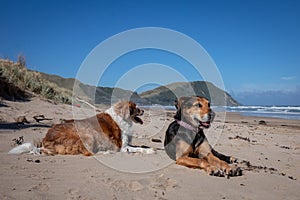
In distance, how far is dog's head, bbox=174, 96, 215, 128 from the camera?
6.63 metres

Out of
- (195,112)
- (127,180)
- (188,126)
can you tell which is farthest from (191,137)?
(127,180)

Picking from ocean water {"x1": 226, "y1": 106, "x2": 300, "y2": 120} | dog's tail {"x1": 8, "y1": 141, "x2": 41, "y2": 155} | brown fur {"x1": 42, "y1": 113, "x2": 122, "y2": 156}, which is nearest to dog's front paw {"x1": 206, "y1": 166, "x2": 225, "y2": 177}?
brown fur {"x1": 42, "y1": 113, "x2": 122, "y2": 156}

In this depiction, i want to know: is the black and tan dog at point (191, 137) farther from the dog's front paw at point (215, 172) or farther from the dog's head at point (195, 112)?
the dog's front paw at point (215, 172)

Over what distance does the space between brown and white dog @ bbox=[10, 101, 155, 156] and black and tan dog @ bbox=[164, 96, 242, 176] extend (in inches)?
47.5

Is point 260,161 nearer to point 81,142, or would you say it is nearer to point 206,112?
point 206,112

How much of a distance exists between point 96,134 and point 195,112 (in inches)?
102

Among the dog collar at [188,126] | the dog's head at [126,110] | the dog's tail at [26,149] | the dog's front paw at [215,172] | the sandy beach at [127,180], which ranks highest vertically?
the dog's head at [126,110]

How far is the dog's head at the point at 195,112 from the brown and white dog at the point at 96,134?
4.52ft

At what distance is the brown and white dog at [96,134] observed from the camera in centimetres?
676

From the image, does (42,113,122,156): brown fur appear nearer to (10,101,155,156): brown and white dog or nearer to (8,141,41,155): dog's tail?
(10,101,155,156): brown and white dog

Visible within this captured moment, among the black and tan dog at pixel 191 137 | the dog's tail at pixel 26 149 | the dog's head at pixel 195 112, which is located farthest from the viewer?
the dog's head at pixel 195 112

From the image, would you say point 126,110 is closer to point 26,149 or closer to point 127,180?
point 26,149

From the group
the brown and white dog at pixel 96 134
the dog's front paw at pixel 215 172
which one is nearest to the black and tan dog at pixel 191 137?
the dog's front paw at pixel 215 172

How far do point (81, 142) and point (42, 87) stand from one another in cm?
1285
